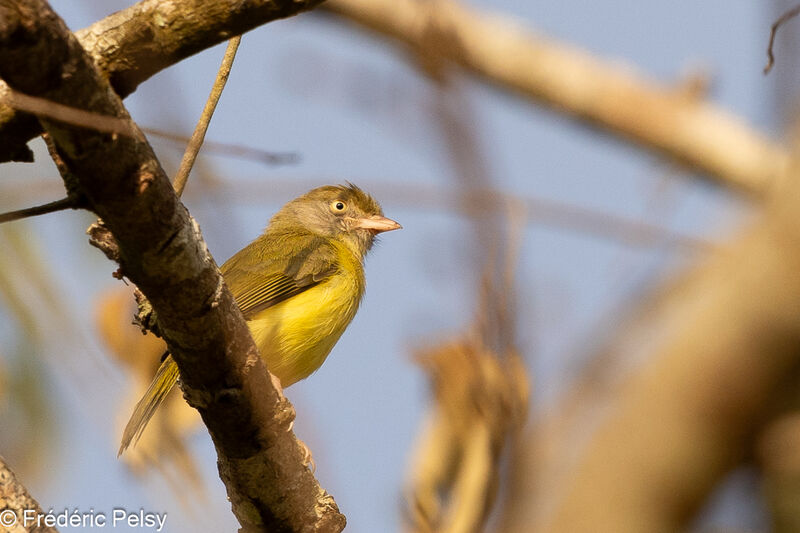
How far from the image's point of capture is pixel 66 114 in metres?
2.32

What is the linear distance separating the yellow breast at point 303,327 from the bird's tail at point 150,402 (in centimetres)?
68

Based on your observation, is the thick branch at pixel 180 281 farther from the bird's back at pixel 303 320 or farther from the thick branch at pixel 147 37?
the bird's back at pixel 303 320

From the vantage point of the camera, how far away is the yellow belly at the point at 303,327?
5.10 m

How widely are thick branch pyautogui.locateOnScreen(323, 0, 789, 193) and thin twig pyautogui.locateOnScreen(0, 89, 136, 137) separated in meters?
6.41

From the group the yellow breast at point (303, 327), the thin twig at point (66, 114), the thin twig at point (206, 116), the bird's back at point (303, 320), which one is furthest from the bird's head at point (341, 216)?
the thin twig at point (66, 114)

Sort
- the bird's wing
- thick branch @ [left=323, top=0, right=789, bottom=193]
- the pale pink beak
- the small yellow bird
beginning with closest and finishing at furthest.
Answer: the small yellow bird → the bird's wing → the pale pink beak → thick branch @ [left=323, top=0, right=789, bottom=193]

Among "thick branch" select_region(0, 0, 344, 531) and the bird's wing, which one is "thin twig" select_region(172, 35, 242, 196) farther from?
the bird's wing

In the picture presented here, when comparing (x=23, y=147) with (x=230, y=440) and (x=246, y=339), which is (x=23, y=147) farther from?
(x=230, y=440)

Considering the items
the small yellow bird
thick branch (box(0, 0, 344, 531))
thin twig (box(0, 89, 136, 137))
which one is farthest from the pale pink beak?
thin twig (box(0, 89, 136, 137))

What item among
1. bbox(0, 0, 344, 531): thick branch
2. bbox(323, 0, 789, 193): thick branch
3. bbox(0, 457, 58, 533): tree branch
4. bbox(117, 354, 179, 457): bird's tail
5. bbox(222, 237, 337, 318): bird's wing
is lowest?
bbox(0, 457, 58, 533): tree branch

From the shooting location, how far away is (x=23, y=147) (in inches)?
123

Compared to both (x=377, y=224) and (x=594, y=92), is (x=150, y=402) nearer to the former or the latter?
(x=377, y=224)

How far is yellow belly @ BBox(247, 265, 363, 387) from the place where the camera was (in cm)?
510

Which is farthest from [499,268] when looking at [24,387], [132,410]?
[24,387]
